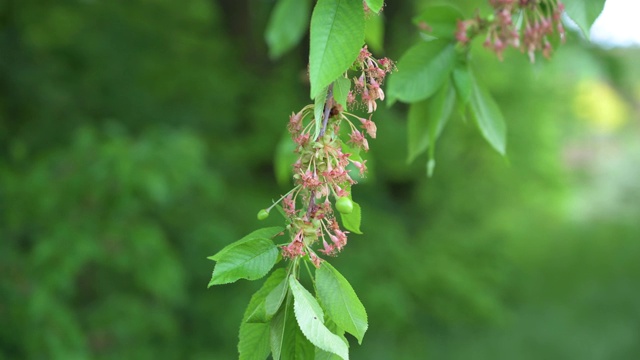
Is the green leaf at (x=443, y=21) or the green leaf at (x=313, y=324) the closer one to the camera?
the green leaf at (x=313, y=324)

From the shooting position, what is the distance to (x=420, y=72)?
1.24 m

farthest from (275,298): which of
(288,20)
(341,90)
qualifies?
(288,20)

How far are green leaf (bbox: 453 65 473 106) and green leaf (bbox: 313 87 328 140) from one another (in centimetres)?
47

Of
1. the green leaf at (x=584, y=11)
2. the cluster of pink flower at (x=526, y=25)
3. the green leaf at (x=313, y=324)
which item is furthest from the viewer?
the cluster of pink flower at (x=526, y=25)

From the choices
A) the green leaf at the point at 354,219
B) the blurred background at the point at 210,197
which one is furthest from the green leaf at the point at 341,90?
the blurred background at the point at 210,197

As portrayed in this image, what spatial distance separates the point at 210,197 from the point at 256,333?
12.4ft

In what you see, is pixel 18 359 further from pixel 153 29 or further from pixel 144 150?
pixel 153 29

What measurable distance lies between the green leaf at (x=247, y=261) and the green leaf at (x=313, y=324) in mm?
47

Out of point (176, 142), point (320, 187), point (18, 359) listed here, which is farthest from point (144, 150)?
point (320, 187)

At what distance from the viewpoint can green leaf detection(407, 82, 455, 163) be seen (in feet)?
4.25

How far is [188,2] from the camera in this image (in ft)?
19.1

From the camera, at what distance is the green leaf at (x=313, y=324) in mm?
734

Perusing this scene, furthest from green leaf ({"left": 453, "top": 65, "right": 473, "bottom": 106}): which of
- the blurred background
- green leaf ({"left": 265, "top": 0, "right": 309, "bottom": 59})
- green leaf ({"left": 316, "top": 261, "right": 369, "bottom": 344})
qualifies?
the blurred background

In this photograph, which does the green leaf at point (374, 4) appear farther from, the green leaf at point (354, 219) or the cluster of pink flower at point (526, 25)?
the cluster of pink flower at point (526, 25)
